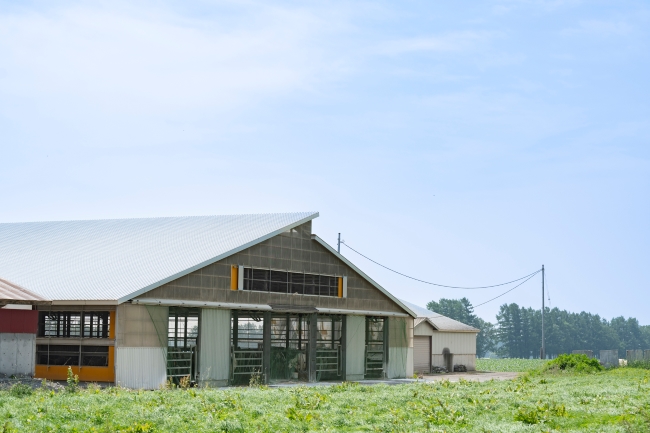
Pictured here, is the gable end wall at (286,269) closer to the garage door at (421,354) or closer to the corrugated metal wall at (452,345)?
the garage door at (421,354)

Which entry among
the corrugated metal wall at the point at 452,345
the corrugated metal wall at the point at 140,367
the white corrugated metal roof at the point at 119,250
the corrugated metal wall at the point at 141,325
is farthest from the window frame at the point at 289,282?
the corrugated metal wall at the point at 452,345

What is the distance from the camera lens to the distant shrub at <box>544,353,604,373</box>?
46438mm

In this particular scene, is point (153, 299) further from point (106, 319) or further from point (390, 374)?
point (390, 374)

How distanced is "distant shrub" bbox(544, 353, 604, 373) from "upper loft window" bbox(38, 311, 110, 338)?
77.2ft

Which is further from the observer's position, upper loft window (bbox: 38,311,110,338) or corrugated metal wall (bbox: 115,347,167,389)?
upper loft window (bbox: 38,311,110,338)

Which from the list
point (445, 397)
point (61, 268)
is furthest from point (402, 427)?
point (61, 268)

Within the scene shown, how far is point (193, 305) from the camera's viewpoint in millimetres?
35219

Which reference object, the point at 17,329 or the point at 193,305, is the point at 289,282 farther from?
the point at 17,329

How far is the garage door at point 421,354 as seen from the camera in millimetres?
55344

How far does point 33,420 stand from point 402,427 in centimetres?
775

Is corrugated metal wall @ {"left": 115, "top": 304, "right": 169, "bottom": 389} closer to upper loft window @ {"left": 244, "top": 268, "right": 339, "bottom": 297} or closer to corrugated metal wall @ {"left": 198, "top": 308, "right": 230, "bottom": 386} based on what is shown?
corrugated metal wall @ {"left": 198, "top": 308, "right": 230, "bottom": 386}

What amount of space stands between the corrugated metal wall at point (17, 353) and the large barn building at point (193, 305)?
0.04 m

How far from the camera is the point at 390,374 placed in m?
46.2

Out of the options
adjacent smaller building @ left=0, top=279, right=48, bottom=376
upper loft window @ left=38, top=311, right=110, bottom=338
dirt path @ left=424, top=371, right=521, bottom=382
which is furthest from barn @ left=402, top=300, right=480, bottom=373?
adjacent smaller building @ left=0, top=279, right=48, bottom=376
